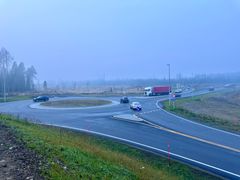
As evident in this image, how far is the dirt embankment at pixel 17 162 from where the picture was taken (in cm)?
919

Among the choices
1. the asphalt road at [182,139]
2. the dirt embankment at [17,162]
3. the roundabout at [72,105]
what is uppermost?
the dirt embankment at [17,162]

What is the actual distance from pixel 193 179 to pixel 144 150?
5.30 meters

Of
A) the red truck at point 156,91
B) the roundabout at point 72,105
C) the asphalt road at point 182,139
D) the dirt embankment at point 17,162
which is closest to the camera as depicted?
the dirt embankment at point 17,162

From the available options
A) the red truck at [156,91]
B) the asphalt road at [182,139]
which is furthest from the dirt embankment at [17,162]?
the red truck at [156,91]

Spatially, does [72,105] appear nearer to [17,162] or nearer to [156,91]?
[156,91]

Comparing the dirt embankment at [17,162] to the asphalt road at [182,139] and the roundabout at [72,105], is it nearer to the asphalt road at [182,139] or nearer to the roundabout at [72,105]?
the asphalt road at [182,139]

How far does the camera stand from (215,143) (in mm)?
24141

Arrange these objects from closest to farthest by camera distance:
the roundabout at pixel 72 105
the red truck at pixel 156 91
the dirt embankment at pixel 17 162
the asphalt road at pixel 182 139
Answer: the dirt embankment at pixel 17 162
the asphalt road at pixel 182 139
the roundabout at pixel 72 105
the red truck at pixel 156 91

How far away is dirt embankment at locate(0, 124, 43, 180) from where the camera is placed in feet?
30.1

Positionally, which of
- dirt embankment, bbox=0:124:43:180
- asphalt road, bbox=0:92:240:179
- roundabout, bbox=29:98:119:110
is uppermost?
dirt embankment, bbox=0:124:43:180

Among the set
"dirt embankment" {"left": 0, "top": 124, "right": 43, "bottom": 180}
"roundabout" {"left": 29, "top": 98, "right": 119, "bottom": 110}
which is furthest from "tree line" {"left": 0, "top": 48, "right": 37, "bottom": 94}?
"dirt embankment" {"left": 0, "top": 124, "right": 43, "bottom": 180}

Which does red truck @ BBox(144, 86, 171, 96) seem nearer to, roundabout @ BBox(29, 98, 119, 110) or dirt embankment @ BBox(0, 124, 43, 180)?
roundabout @ BBox(29, 98, 119, 110)

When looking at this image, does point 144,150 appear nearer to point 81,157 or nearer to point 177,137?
point 177,137

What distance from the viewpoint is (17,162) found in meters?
10.4
